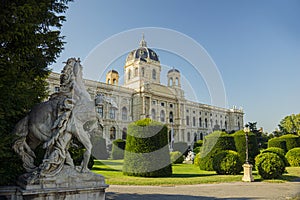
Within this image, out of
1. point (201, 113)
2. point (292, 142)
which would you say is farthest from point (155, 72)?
point (292, 142)

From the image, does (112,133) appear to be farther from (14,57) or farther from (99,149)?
(14,57)

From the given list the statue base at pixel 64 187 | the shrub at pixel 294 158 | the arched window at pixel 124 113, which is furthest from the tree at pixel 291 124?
the statue base at pixel 64 187

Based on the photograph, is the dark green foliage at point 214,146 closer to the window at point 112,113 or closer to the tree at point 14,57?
the tree at point 14,57

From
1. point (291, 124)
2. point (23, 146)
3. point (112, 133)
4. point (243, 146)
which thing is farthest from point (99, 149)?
point (291, 124)

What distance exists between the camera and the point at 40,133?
150 inches

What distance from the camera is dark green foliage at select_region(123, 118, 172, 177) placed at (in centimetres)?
1094

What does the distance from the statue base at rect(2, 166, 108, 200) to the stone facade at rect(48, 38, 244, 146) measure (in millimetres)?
29526

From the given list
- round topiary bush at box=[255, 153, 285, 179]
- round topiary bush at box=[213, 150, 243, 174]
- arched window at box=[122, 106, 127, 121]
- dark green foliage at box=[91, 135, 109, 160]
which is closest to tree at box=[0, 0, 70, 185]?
round topiary bush at box=[255, 153, 285, 179]

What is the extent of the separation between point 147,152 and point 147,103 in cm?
3080

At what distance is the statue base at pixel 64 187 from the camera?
3.31 m

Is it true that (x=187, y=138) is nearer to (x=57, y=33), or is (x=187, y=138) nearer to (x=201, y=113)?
(x=201, y=113)

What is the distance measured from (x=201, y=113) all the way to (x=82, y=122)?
175 ft

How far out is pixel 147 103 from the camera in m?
41.9

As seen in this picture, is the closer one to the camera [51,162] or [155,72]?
[51,162]
